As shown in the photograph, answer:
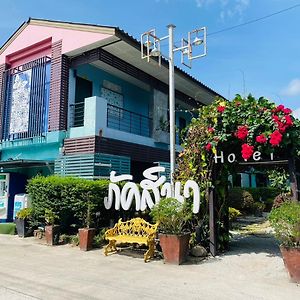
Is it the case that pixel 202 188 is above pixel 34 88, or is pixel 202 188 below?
below

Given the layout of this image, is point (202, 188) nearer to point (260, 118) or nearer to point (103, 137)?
point (260, 118)

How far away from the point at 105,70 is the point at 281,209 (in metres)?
11.6

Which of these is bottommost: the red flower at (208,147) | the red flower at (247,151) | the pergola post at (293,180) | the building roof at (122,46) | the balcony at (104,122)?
the pergola post at (293,180)

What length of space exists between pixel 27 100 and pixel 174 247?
10.4 m

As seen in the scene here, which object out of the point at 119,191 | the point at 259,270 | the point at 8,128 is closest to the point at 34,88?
the point at 8,128

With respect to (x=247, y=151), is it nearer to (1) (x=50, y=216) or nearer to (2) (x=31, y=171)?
(1) (x=50, y=216)

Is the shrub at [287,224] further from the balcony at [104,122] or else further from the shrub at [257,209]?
the shrub at [257,209]

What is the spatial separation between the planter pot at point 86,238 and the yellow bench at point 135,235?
0.62m

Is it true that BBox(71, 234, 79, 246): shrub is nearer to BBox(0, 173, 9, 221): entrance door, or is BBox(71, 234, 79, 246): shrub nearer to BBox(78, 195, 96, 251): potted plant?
BBox(78, 195, 96, 251): potted plant

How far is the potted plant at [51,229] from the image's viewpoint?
10859 mm

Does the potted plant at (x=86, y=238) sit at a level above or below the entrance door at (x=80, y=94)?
below

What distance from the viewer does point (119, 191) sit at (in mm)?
10391

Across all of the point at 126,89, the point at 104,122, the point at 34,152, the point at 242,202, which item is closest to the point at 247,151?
the point at 104,122

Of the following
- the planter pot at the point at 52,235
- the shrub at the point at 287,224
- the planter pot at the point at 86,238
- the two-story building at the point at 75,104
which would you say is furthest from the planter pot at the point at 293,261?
the two-story building at the point at 75,104
